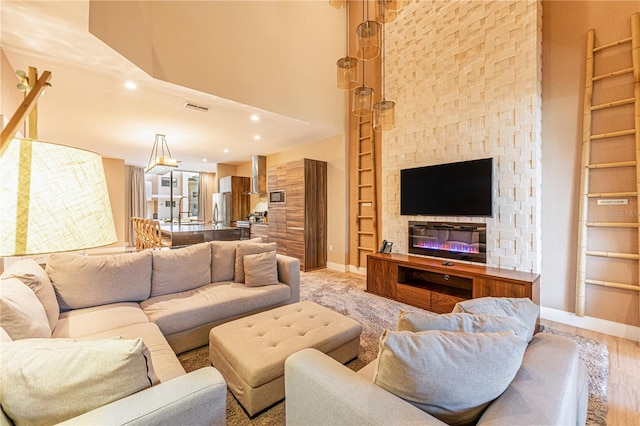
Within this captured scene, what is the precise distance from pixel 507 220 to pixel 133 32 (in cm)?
465

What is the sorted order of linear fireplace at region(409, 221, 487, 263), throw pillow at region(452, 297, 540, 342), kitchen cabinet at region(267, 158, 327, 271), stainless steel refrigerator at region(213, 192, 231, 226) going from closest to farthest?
1. throw pillow at region(452, 297, 540, 342)
2. linear fireplace at region(409, 221, 487, 263)
3. kitchen cabinet at region(267, 158, 327, 271)
4. stainless steel refrigerator at region(213, 192, 231, 226)

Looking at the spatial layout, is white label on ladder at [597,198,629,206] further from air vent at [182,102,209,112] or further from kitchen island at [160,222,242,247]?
kitchen island at [160,222,242,247]

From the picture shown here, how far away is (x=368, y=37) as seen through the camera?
8.49 ft

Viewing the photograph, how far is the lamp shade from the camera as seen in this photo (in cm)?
70

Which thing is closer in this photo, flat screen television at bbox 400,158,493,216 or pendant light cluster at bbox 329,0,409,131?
pendant light cluster at bbox 329,0,409,131

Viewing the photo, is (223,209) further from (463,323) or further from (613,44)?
(613,44)

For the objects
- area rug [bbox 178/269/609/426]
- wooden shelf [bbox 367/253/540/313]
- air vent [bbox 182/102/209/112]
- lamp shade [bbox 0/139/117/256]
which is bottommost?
area rug [bbox 178/269/609/426]

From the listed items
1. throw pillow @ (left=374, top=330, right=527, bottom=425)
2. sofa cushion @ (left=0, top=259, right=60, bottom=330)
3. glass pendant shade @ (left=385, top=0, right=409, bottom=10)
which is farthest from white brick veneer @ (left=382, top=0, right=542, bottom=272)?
sofa cushion @ (left=0, top=259, right=60, bottom=330)

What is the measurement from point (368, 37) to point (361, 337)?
2.91 metres

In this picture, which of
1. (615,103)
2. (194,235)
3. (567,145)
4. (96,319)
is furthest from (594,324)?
(194,235)

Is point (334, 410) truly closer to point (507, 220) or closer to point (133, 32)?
point (507, 220)

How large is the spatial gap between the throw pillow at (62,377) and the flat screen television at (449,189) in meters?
3.68

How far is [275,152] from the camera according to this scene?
278 inches

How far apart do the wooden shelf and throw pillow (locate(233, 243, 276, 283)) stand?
1697 millimetres
